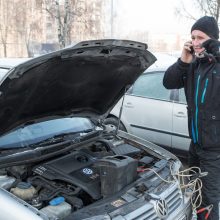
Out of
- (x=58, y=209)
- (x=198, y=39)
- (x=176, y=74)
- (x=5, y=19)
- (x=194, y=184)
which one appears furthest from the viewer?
(x=5, y=19)

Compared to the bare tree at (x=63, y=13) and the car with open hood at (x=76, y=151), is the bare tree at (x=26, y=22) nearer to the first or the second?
the bare tree at (x=63, y=13)

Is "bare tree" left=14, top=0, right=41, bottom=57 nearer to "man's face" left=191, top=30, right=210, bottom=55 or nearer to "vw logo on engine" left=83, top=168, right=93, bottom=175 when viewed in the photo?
"man's face" left=191, top=30, right=210, bottom=55

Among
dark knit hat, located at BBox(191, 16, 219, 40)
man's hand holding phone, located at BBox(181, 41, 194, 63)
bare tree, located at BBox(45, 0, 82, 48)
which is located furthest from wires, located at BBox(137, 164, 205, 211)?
bare tree, located at BBox(45, 0, 82, 48)

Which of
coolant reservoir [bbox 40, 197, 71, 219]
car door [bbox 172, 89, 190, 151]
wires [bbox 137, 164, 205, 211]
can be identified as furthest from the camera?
car door [bbox 172, 89, 190, 151]

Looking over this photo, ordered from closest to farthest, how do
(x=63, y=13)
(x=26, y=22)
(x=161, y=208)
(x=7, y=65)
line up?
1. (x=161, y=208)
2. (x=7, y=65)
3. (x=63, y=13)
4. (x=26, y=22)

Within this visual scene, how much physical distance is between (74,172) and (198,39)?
5.25 feet

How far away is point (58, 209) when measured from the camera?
2.33m

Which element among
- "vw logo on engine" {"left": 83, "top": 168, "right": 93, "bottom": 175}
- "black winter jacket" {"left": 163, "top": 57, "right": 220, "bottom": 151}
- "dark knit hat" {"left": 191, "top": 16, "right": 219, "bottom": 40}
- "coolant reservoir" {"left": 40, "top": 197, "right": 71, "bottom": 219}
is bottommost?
"coolant reservoir" {"left": 40, "top": 197, "right": 71, "bottom": 219}

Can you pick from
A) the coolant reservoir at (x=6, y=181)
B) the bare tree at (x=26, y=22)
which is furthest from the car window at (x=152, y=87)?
the bare tree at (x=26, y=22)

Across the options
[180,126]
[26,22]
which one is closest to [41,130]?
[180,126]

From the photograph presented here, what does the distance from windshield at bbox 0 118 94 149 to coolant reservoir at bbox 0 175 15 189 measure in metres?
0.32

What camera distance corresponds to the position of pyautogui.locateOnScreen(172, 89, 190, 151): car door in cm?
545

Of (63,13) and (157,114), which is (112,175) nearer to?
(157,114)

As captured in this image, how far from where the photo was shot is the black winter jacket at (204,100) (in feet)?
10.5
